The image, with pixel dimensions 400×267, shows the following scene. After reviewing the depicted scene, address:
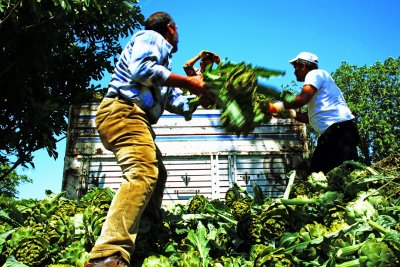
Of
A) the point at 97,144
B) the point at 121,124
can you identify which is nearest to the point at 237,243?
the point at 121,124

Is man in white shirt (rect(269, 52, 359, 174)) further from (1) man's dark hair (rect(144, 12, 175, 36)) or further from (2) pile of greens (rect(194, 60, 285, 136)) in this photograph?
(1) man's dark hair (rect(144, 12, 175, 36))

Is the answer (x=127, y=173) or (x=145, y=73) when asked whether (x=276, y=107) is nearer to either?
(x=145, y=73)

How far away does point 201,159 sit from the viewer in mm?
5879

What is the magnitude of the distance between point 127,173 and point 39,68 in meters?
6.17

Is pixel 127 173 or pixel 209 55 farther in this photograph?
pixel 209 55

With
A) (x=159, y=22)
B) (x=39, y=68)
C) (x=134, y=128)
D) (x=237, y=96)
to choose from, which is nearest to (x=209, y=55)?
(x=159, y=22)

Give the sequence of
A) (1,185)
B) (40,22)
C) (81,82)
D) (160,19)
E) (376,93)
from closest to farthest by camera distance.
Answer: (160,19), (40,22), (81,82), (376,93), (1,185)

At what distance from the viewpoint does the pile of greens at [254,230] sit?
2225 mm

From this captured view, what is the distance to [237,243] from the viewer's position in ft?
8.74

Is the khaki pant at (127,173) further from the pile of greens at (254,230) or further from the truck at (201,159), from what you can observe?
the truck at (201,159)

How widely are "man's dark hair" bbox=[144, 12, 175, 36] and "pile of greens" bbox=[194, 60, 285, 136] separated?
2.38 ft

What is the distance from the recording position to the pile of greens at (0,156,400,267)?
7.30ft

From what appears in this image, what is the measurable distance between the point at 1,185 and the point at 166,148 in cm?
3128

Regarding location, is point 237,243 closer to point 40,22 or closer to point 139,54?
point 139,54
